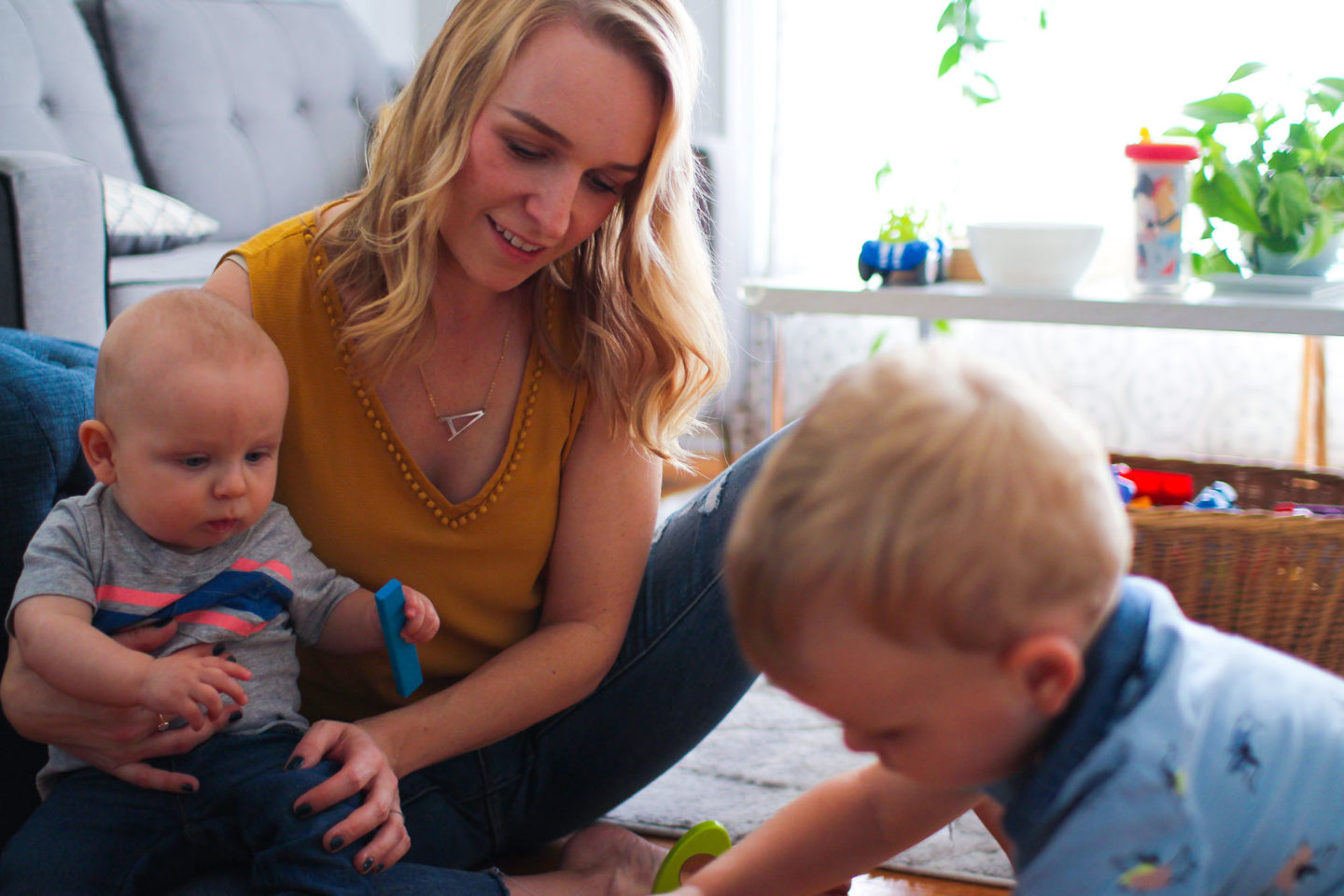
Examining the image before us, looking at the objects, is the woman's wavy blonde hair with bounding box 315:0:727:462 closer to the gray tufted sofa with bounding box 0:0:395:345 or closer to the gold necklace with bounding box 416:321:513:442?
the gold necklace with bounding box 416:321:513:442

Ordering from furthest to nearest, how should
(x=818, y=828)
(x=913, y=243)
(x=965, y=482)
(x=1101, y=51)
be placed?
(x=1101, y=51), (x=913, y=243), (x=818, y=828), (x=965, y=482)

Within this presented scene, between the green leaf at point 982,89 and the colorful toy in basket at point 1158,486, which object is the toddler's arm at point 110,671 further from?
the green leaf at point 982,89

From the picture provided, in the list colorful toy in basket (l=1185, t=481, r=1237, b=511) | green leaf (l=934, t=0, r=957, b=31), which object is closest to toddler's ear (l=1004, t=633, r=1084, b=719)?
colorful toy in basket (l=1185, t=481, r=1237, b=511)

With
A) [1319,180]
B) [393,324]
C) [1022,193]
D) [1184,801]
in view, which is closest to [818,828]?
[1184,801]

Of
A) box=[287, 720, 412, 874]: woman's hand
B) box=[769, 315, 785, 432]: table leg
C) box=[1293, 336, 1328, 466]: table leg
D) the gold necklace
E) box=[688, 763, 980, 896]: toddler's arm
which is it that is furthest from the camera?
box=[769, 315, 785, 432]: table leg

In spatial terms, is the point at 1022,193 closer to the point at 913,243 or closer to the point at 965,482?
the point at 913,243

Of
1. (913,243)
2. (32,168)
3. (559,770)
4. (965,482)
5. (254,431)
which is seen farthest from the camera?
(913,243)

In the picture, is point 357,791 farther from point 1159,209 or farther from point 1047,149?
point 1047,149

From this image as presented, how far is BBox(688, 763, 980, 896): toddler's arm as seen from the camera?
0.76m

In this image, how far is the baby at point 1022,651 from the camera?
0.52m

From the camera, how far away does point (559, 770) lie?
3.77ft

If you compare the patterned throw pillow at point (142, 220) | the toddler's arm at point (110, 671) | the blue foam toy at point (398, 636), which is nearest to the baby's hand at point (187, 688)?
the toddler's arm at point (110, 671)

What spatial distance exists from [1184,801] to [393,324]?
719 mm

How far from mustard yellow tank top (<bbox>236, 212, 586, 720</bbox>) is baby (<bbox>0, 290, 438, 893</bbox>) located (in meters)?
0.07
